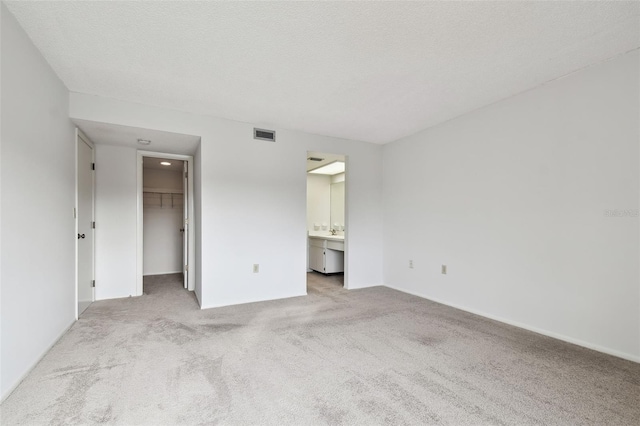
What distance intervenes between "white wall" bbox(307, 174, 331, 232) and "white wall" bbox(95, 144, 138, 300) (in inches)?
138

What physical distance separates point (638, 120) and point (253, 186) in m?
3.86

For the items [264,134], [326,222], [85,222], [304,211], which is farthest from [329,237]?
[85,222]

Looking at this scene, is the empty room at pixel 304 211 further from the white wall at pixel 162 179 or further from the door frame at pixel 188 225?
the white wall at pixel 162 179

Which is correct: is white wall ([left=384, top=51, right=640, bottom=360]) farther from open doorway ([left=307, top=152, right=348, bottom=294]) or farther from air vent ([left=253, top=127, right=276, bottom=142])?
air vent ([left=253, top=127, right=276, bottom=142])

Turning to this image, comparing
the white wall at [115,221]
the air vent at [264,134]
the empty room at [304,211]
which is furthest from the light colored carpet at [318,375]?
the air vent at [264,134]

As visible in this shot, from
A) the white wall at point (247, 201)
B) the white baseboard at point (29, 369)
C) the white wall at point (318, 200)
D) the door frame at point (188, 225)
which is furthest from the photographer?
the white wall at point (318, 200)

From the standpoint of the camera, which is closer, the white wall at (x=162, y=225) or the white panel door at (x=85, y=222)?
the white panel door at (x=85, y=222)

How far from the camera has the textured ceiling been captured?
192 centimetres

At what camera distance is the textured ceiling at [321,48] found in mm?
1923

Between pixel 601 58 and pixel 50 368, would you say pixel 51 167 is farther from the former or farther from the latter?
pixel 601 58

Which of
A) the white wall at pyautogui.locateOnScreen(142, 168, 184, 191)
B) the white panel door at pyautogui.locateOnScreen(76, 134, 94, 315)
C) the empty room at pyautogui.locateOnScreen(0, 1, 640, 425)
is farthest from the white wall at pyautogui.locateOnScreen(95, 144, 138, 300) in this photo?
the white wall at pyautogui.locateOnScreen(142, 168, 184, 191)

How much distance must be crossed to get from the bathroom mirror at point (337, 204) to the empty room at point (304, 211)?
225 centimetres

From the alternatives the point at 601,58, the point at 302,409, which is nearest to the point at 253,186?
the point at 302,409

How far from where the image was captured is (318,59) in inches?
98.0
